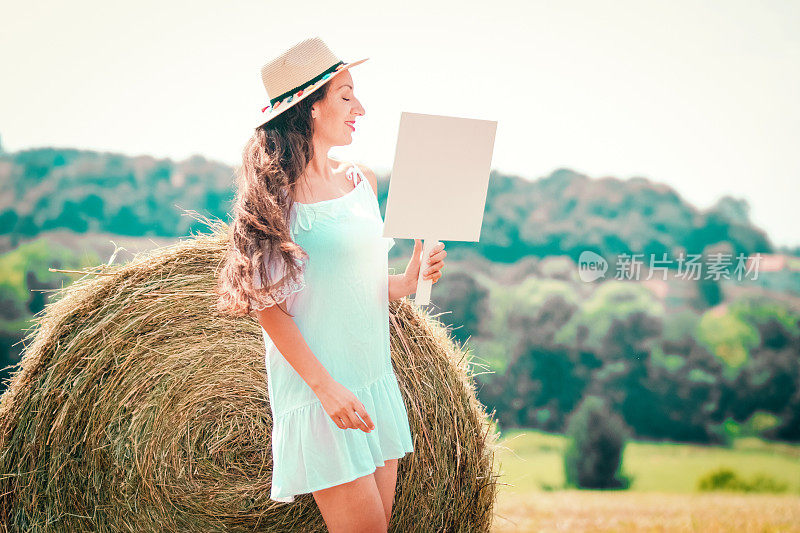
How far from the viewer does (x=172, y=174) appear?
5.80 m

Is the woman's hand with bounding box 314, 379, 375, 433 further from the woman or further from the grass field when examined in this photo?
the grass field

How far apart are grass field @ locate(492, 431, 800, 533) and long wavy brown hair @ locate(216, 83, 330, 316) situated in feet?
3.49

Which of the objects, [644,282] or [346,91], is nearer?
[346,91]

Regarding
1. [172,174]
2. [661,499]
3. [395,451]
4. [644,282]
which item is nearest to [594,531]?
[661,499]

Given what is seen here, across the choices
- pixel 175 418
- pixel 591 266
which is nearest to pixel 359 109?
pixel 175 418

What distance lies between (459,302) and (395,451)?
4.66 m

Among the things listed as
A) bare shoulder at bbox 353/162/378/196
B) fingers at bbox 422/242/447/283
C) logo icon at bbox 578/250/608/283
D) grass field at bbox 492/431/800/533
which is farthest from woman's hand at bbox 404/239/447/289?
logo icon at bbox 578/250/608/283

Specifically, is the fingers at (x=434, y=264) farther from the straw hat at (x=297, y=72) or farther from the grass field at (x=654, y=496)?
the grass field at (x=654, y=496)

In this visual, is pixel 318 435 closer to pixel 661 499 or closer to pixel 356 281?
pixel 356 281

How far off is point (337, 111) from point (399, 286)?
15.1 inches

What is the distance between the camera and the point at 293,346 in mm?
1146

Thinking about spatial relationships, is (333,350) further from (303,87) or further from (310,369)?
(303,87)

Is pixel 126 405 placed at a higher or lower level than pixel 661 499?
higher

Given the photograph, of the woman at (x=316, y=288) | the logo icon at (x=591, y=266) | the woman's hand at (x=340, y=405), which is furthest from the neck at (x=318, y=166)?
the logo icon at (x=591, y=266)
